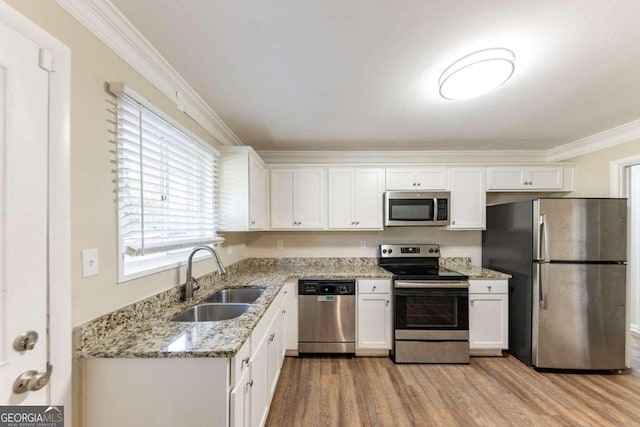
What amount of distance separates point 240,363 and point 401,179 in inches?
102

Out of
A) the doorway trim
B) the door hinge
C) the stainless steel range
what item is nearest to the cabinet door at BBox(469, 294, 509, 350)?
the stainless steel range

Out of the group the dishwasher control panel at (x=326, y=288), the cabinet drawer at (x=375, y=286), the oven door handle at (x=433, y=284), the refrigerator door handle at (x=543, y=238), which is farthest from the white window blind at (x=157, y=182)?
the refrigerator door handle at (x=543, y=238)

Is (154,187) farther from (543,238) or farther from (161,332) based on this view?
(543,238)

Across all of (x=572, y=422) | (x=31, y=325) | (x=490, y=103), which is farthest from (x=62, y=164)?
(x=572, y=422)

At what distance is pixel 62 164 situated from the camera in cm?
103

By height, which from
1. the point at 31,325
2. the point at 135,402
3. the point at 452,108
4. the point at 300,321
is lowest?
the point at 300,321

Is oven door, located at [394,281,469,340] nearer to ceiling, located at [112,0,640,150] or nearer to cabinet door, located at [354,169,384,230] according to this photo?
cabinet door, located at [354,169,384,230]

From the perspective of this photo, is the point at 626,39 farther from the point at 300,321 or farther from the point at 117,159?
the point at 300,321

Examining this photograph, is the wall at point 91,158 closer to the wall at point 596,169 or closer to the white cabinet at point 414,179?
the white cabinet at point 414,179

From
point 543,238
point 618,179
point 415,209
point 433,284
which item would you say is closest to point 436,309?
point 433,284

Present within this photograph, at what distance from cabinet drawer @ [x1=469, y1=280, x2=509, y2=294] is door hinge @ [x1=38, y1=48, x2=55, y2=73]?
344cm

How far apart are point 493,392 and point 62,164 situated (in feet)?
10.6

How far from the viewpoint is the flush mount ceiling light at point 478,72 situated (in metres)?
1.45

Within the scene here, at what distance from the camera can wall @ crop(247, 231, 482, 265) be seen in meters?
3.47
